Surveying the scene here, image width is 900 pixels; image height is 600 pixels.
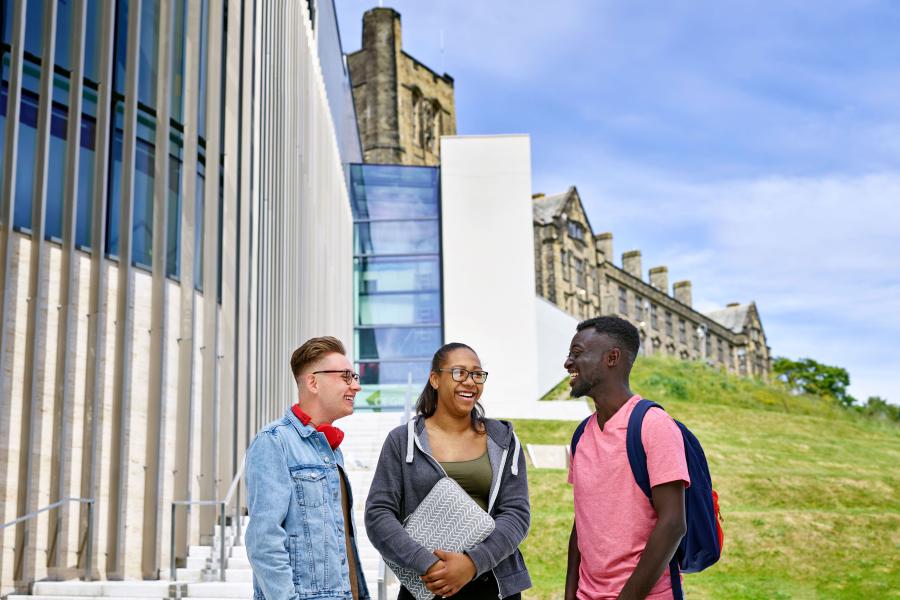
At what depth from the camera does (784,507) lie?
43.7 ft

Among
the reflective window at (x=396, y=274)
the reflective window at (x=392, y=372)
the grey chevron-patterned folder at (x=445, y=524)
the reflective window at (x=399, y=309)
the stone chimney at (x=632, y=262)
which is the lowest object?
the grey chevron-patterned folder at (x=445, y=524)

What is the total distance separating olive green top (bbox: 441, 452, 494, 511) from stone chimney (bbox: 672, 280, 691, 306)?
75087mm

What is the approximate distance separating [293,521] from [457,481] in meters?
0.69

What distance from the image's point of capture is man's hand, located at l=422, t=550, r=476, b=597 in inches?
130

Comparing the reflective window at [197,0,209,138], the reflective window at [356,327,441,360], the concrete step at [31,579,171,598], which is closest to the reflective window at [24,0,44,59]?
the reflective window at [197,0,209,138]

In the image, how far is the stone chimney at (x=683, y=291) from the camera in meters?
76.6

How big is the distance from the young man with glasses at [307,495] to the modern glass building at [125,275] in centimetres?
429

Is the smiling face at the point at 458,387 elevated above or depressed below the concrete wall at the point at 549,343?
below

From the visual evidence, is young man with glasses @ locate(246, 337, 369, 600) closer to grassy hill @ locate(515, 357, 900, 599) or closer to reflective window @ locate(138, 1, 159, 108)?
grassy hill @ locate(515, 357, 900, 599)

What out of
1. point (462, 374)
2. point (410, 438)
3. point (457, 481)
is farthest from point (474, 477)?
point (462, 374)

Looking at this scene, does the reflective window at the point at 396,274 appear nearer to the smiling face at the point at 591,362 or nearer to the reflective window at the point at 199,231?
the reflective window at the point at 199,231

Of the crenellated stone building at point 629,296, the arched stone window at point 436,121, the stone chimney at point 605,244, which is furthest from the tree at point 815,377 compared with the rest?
the arched stone window at point 436,121

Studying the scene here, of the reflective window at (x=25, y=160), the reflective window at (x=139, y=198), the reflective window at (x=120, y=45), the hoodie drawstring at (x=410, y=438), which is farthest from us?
the reflective window at (x=120, y=45)

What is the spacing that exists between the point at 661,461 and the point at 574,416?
1954 cm
